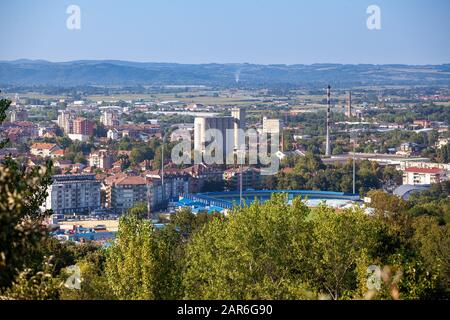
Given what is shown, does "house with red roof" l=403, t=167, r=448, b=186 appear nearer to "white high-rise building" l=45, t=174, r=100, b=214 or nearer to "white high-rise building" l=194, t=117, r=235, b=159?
"white high-rise building" l=194, t=117, r=235, b=159

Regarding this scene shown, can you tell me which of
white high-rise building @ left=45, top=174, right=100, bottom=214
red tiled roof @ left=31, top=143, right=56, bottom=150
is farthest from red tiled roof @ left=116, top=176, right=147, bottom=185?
red tiled roof @ left=31, top=143, right=56, bottom=150

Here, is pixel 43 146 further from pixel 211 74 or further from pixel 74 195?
pixel 211 74

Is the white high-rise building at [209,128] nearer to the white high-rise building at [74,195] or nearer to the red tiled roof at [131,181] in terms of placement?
the red tiled roof at [131,181]

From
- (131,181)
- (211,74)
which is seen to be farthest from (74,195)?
(211,74)

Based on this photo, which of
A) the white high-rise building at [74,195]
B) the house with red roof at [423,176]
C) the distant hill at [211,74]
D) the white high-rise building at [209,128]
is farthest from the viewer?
the distant hill at [211,74]

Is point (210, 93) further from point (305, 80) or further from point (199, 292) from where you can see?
point (199, 292)

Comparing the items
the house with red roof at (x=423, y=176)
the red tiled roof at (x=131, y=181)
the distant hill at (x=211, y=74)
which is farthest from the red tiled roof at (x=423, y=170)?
the distant hill at (x=211, y=74)

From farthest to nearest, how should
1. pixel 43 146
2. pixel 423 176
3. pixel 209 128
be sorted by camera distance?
pixel 209 128, pixel 43 146, pixel 423 176

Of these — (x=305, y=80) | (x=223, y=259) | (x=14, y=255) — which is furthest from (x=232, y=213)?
(x=305, y=80)
